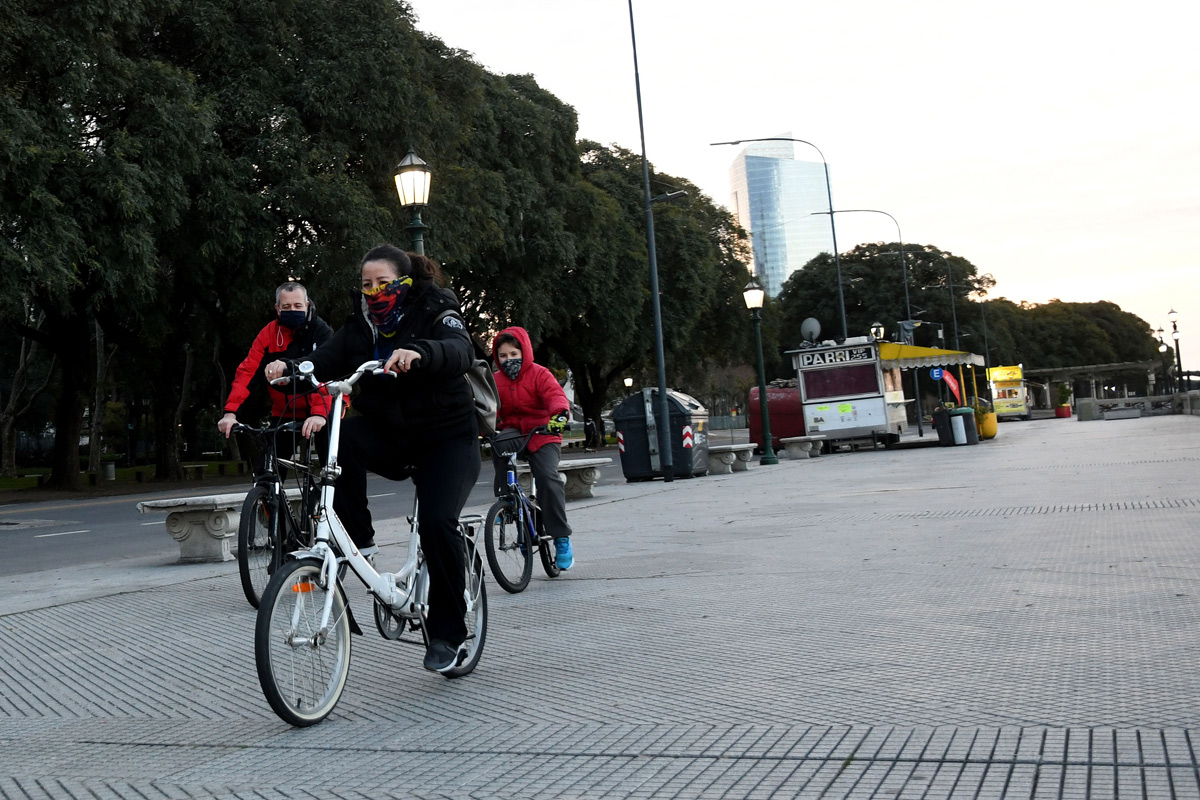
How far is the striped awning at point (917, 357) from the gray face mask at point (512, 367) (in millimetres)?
24761

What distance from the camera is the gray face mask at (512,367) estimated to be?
26.2ft

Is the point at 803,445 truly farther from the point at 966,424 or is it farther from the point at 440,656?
the point at 440,656

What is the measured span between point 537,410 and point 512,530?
0.87 meters

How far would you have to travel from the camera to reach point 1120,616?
557cm

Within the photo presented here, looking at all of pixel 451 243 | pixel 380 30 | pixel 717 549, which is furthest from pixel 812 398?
pixel 717 549

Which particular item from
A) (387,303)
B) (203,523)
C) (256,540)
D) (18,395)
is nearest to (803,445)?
(203,523)

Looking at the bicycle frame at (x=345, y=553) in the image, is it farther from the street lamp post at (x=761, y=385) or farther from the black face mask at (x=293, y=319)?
the street lamp post at (x=761, y=385)

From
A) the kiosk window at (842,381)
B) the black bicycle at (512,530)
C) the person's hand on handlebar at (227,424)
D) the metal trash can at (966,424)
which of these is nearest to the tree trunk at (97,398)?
the kiosk window at (842,381)

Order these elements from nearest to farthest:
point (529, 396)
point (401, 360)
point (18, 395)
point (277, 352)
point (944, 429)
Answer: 1. point (401, 360)
2. point (277, 352)
3. point (529, 396)
4. point (944, 429)
5. point (18, 395)

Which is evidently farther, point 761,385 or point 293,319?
point 761,385

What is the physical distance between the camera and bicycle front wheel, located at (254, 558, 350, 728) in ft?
13.4

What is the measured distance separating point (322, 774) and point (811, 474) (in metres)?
18.1

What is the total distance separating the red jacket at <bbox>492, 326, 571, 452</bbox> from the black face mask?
51.4 inches

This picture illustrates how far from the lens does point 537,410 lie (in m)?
8.10
